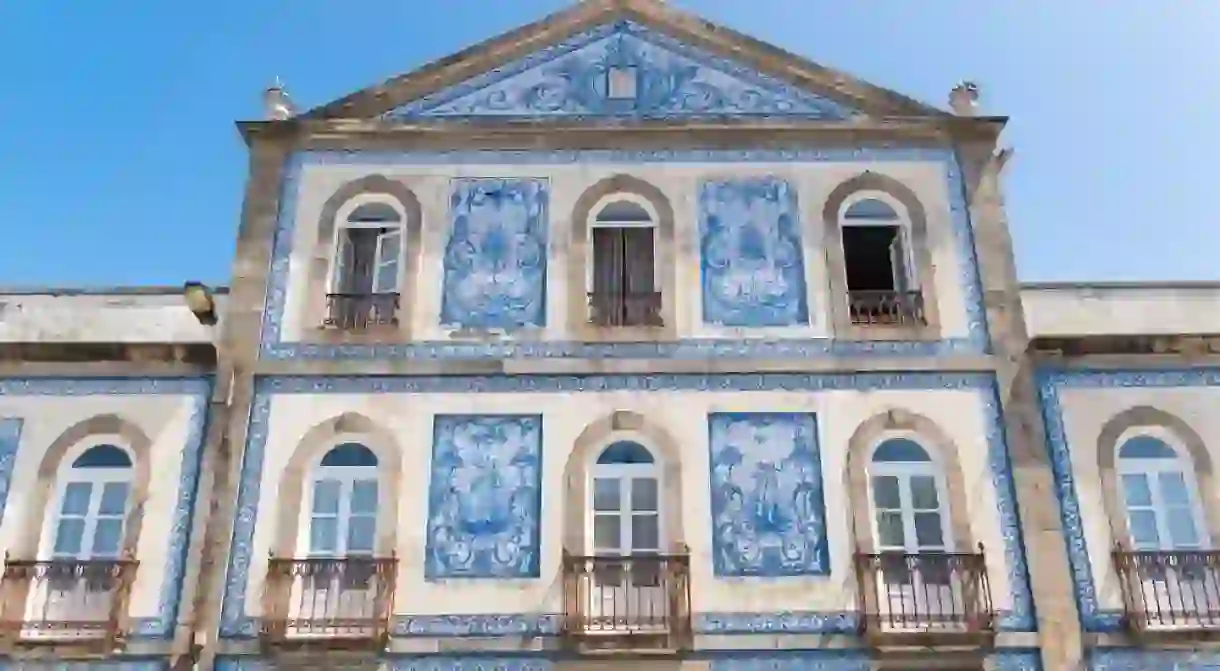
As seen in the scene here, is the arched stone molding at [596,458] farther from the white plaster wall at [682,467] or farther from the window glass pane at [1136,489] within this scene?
the window glass pane at [1136,489]

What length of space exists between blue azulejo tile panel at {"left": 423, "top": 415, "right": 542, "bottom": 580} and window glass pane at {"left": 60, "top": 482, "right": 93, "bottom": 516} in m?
3.73

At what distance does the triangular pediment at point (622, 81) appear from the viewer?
55.3 feet

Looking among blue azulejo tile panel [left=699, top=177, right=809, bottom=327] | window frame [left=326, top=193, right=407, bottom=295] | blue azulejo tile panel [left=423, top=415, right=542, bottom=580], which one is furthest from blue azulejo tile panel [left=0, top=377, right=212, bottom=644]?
blue azulejo tile panel [left=699, top=177, right=809, bottom=327]

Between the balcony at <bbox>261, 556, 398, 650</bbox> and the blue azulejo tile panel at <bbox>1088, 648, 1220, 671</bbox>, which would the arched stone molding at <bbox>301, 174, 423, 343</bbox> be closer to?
the balcony at <bbox>261, 556, 398, 650</bbox>

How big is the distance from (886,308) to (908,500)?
2.35m

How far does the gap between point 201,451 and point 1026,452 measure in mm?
8891

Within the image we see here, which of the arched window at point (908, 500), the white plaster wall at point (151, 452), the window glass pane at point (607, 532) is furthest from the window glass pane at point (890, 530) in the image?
the white plaster wall at point (151, 452)

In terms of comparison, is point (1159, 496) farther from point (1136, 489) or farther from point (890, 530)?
point (890, 530)

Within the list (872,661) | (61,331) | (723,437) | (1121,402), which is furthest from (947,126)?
(61,331)

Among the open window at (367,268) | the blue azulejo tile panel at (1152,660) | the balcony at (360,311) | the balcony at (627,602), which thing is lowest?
the blue azulejo tile panel at (1152,660)

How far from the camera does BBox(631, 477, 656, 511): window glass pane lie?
14.2 meters

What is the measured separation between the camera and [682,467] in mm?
14289

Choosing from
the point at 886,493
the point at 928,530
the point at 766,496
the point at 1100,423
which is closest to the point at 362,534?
the point at 766,496

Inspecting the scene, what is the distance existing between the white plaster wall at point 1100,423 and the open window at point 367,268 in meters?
7.68
